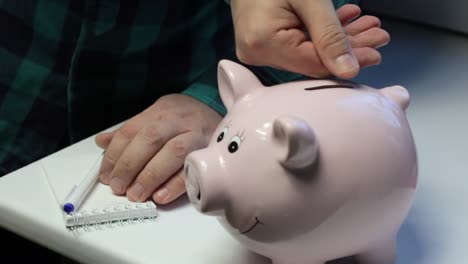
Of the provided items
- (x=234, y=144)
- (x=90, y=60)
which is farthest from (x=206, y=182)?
(x=90, y=60)

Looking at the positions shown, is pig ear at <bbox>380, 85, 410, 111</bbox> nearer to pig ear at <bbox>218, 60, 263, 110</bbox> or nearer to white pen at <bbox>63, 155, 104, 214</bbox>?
pig ear at <bbox>218, 60, 263, 110</bbox>

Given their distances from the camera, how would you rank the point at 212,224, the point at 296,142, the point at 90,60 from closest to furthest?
the point at 296,142
the point at 212,224
the point at 90,60

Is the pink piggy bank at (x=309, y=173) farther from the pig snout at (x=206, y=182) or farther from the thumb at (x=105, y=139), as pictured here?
the thumb at (x=105, y=139)

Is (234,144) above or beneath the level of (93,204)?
above

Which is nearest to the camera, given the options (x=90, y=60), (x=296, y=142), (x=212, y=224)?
(x=296, y=142)

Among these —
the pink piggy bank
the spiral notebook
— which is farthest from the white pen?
the pink piggy bank

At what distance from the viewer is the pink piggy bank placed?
1.13 feet

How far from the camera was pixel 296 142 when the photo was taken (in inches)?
13.1

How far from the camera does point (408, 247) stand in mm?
439

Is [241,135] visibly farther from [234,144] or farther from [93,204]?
[93,204]

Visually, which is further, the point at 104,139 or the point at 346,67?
the point at 104,139

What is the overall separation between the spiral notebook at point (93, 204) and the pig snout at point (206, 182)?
0.36 feet

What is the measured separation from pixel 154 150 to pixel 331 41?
0.17m

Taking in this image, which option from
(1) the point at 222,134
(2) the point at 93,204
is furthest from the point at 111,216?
(1) the point at 222,134
